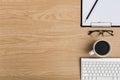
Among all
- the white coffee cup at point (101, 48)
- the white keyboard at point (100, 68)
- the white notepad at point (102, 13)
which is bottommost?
the white keyboard at point (100, 68)

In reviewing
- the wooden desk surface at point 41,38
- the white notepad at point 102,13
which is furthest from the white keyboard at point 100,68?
the white notepad at point 102,13

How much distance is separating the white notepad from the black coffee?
80mm

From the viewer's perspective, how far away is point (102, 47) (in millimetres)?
1227

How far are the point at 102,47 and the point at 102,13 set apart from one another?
14cm

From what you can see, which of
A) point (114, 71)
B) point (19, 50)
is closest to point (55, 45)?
point (19, 50)

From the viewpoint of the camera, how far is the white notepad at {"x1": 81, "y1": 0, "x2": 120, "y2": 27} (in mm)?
1253

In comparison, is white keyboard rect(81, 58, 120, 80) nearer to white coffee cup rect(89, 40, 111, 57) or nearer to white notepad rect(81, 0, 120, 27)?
white coffee cup rect(89, 40, 111, 57)

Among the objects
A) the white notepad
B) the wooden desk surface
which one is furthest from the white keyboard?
the white notepad

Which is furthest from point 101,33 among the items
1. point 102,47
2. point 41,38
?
point 41,38

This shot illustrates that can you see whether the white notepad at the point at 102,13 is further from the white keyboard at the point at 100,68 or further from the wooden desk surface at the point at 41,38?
the white keyboard at the point at 100,68

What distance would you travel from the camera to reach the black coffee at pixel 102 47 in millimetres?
1223

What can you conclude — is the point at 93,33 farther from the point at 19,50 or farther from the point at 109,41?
the point at 19,50

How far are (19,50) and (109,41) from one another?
0.38 m

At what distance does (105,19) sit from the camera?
126cm
